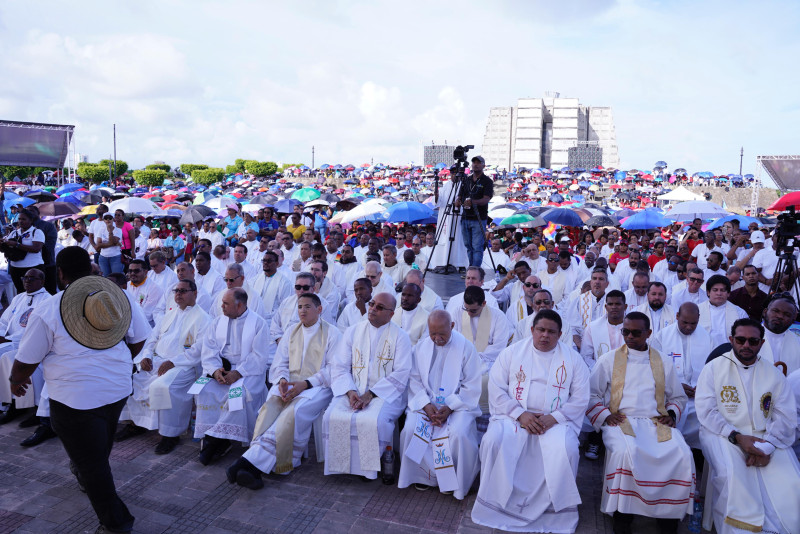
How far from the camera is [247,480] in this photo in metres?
4.79

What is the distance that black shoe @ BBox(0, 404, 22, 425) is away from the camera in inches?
244

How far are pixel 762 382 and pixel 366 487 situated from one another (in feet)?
10.6

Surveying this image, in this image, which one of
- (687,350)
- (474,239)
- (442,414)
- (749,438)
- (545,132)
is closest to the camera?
(749,438)

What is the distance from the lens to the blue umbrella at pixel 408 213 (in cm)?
1368

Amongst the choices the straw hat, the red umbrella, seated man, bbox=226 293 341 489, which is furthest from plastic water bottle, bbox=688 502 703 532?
the red umbrella

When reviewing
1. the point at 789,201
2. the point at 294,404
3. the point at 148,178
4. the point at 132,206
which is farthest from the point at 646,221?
the point at 148,178

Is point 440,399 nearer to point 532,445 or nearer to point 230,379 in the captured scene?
point 532,445

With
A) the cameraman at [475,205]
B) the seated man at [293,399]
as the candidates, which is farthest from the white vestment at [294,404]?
the cameraman at [475,205]

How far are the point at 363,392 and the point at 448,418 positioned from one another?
879 millimetres

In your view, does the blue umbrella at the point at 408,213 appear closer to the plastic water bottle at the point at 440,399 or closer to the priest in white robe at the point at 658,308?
the priest in white robe at the point at 658,308

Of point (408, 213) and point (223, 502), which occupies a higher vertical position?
point (408, 213)

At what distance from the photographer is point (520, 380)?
4.88 meters

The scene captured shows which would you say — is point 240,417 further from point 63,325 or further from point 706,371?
point 706,371

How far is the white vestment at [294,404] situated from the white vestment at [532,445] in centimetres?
166
